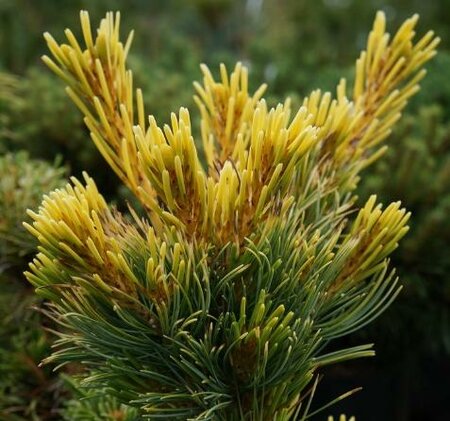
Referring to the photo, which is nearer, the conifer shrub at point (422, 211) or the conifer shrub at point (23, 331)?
the conifer shrub at point (23, 331)

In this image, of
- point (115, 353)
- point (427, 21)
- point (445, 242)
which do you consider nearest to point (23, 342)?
point (115, 353)

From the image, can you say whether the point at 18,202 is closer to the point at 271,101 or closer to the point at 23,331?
the point at 23,331

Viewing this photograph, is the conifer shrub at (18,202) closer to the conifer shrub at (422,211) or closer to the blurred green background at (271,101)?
the blurred green background at (271,101)

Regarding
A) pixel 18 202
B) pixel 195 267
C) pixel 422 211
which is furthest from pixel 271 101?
pixel 195 267

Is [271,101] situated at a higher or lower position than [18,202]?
→ higher

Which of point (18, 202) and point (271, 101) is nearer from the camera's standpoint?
point (18, 202)

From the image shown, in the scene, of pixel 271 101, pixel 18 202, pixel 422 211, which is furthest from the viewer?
pixel 271 101

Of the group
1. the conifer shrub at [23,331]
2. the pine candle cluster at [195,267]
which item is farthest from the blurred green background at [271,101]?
the pine candle cluster at [195,267]
